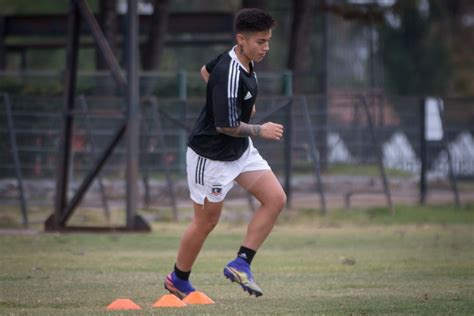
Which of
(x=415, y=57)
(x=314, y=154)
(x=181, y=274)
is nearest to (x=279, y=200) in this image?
(x=181, y=274)

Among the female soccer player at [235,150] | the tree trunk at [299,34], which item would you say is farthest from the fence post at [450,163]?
the female soccer player at [235,150]

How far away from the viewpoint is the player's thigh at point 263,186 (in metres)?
8.77

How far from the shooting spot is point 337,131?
21.4 meters

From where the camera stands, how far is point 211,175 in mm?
8750

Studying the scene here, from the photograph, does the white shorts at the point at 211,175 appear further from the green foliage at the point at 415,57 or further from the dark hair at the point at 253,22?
the green foliage at the point at 415,57

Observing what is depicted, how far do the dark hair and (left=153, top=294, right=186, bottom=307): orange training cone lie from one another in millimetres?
2093

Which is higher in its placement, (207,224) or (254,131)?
→ (254,131)

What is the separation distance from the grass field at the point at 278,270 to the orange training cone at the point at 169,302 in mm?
110

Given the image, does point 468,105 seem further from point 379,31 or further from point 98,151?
point 379,31

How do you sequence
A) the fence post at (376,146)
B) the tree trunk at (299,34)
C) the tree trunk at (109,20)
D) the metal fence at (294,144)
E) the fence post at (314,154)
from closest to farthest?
the metal fence at (294,144) < the fence post at (314,154) < the fence post at (376,146) < the tree trunk at (109,20) < the tree trunk at (299,34)

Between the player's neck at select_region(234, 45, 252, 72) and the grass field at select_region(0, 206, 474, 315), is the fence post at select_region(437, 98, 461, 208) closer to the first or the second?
the grass field at select_region(0, 206, 474, 315)

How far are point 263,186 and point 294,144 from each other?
11952mm

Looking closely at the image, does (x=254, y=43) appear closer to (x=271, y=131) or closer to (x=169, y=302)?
(x=271, y=131)

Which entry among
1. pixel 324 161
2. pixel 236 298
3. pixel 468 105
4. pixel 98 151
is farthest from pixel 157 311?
pixel 468 105
